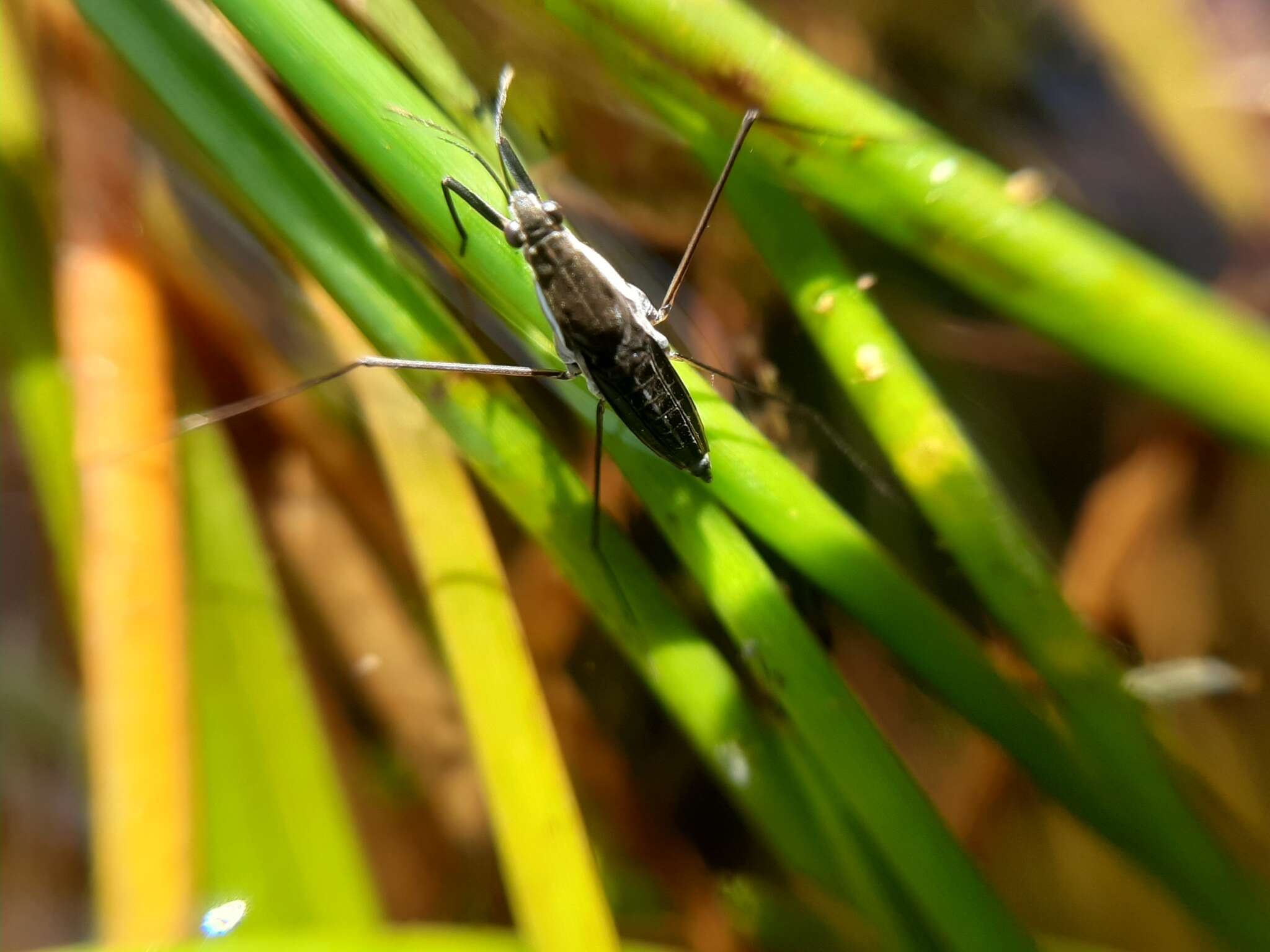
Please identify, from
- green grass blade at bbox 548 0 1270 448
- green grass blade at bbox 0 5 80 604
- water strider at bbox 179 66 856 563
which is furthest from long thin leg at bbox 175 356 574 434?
green grass blade at bbox 548 0 1270 448

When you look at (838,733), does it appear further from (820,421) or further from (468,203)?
(468,203)

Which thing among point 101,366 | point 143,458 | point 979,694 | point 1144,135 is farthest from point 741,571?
point 1144,135

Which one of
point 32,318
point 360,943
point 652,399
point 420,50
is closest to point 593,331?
point 652,399

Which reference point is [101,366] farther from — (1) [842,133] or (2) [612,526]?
(1) [842,133]

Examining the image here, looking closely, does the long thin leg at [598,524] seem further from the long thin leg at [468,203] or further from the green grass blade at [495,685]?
the long thin leg at [468,203]

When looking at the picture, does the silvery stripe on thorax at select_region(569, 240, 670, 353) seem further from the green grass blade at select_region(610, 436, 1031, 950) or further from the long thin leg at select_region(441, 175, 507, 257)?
the green grass blade at select_region(610, 436, 1031, 950)

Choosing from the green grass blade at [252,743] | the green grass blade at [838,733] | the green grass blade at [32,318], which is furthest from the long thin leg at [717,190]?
the green grass blade at [32,318]
